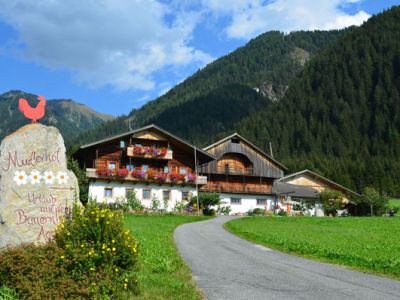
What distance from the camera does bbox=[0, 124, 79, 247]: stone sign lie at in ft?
30.1

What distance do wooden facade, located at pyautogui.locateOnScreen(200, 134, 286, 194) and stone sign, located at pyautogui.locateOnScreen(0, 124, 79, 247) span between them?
5004 cm

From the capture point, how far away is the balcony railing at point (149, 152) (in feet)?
156

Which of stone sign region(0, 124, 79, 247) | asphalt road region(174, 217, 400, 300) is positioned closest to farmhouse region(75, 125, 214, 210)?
A: asphalt road region(174, 217, 400, 300)

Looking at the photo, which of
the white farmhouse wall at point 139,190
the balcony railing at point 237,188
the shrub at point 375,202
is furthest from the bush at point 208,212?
the shrub at point 375,202

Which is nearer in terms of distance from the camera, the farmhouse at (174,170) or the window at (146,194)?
the farmhouse at (174,170)

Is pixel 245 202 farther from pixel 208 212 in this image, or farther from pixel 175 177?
pixel 175 177

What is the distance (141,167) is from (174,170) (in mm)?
3995

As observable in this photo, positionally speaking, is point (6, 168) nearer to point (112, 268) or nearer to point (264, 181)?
point (112, 268)

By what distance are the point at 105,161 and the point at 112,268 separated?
137 feet

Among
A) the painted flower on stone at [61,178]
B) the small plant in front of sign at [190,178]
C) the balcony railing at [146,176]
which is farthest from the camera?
the small plant in front of sign at [190,178]

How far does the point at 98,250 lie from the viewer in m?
7.96

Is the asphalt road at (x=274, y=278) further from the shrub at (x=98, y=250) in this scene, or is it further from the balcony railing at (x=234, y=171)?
the balcony railing at (x=234, y=171)

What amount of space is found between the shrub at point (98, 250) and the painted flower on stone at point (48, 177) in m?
1.25

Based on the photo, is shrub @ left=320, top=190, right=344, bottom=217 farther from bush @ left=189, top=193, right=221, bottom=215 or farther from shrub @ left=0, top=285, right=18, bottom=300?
shrub @ left=0, top=285, right=18, bottom=300
